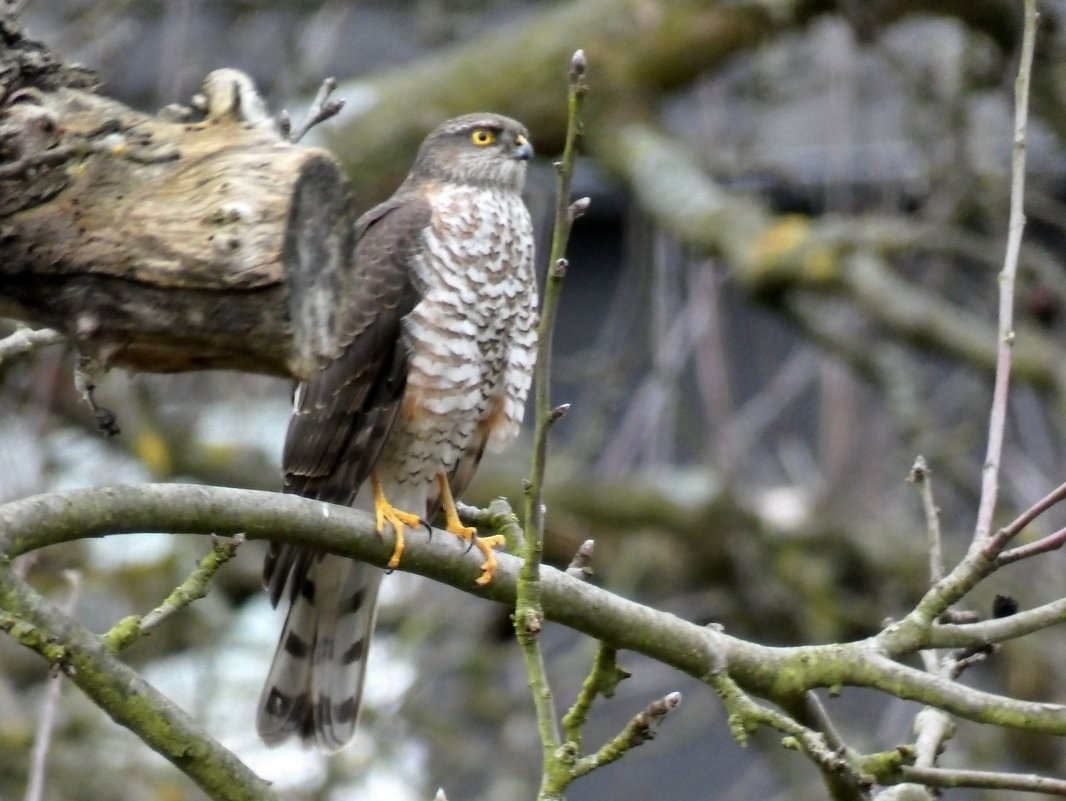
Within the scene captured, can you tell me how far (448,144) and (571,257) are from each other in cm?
554

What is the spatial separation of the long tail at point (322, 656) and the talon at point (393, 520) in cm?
29

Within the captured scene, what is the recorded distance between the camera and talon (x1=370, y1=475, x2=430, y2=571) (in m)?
2.96

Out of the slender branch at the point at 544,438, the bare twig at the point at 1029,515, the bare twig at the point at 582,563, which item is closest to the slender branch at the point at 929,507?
the bare twig at the point at 1029,515

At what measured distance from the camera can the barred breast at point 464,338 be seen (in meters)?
3.91

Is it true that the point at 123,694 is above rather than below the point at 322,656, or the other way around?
above

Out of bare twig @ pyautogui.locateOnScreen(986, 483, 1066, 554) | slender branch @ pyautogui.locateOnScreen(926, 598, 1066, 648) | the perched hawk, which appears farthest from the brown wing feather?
bare twig @ pyautogui.locateOnScreen(986, 483, 1066, 554)

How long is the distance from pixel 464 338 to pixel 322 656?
1.03 meters

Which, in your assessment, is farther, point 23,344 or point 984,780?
point 23,344

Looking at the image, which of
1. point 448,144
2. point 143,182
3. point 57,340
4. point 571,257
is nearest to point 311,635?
point 448,144

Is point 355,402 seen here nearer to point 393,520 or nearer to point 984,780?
point 393,520

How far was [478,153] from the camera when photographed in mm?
4398

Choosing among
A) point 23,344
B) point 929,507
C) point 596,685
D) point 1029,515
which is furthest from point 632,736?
point 23,344

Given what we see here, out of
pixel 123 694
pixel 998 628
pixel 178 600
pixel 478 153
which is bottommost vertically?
pixel 123 694

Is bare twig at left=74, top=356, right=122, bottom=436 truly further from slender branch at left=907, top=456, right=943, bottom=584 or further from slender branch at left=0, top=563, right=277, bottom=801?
slender branch at left=907, top=456, right=943, bottom=584
